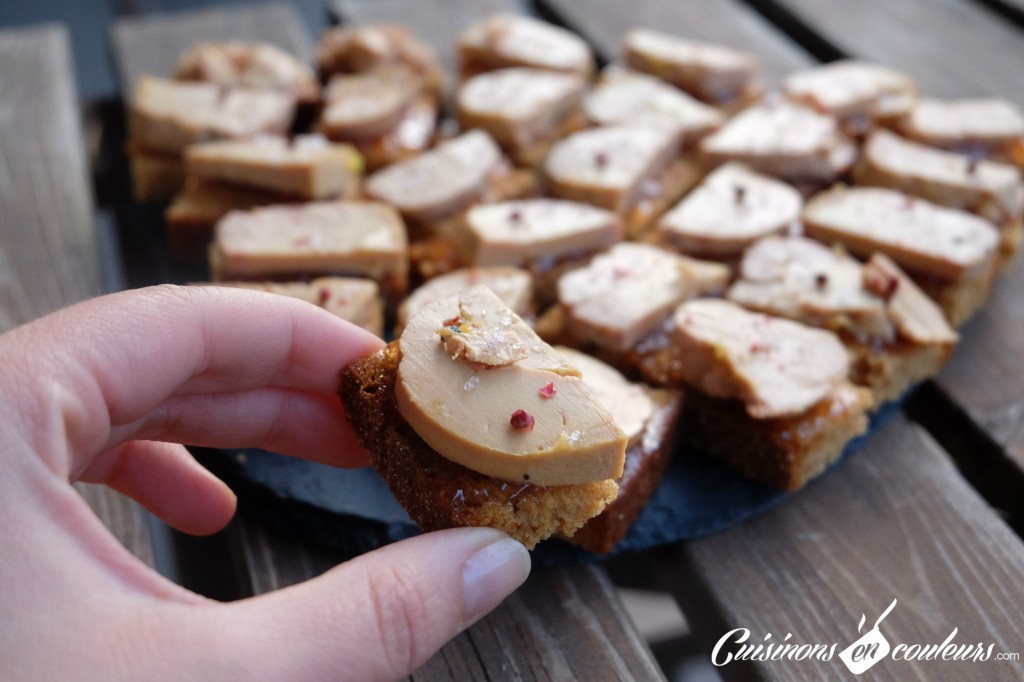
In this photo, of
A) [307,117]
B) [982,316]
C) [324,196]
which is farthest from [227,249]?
[982,316]

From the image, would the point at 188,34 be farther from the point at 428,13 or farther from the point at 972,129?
the point at 972,129

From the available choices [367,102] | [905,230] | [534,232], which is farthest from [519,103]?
[905,230]

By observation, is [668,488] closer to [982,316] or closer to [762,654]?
[762,654]

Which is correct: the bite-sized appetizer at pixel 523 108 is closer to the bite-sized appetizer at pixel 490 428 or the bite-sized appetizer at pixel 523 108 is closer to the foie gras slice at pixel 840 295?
the foie gras slice at pixel 840 295

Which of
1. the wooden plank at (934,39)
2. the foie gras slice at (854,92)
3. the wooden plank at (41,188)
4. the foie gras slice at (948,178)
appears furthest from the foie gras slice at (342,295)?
the wooden plank at (934,39)

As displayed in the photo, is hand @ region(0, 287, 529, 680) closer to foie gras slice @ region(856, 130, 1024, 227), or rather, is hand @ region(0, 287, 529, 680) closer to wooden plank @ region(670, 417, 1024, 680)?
wooden plank @ region(670, 417, 1024, 680)

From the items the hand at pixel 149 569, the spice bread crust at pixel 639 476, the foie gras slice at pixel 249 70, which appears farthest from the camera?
the foie gras slice at pixel 249 70
